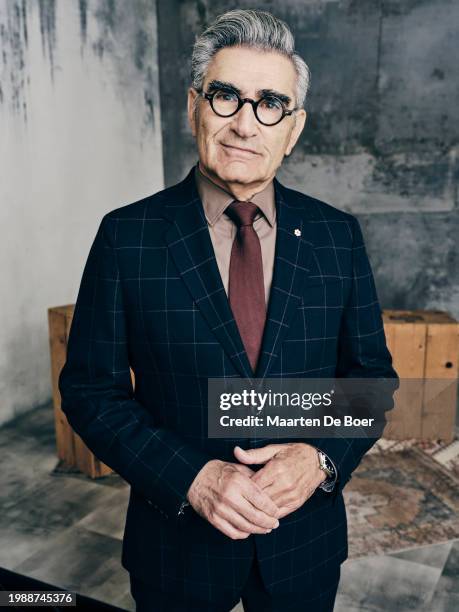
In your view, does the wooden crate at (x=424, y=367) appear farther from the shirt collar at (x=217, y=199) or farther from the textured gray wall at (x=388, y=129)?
the shirt collar at (x=217, y=199)

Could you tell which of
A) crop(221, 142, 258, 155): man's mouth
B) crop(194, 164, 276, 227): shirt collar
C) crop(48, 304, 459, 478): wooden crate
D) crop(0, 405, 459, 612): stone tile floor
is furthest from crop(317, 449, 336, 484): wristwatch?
crop(48, 304, 459, 478): wooden crate

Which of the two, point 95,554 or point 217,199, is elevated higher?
point 217,199

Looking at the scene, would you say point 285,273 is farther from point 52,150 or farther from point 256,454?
point 52,150

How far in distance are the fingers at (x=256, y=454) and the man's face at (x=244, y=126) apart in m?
0.55

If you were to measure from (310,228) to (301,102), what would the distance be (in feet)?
0.92

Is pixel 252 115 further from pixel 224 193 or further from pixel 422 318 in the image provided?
pixel 422 318

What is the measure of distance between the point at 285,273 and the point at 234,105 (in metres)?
0.36

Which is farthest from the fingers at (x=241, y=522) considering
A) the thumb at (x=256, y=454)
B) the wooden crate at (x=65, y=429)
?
the wooden crate at (x=65, y=429)

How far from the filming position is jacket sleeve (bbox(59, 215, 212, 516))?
111 centimetres

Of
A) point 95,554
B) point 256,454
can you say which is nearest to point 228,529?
point 256,454

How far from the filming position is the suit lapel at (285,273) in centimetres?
116

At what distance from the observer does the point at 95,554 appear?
268 cm

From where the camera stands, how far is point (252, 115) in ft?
3.73

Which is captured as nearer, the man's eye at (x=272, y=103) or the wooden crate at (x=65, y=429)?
the man's eye at (x=272, y=103)
